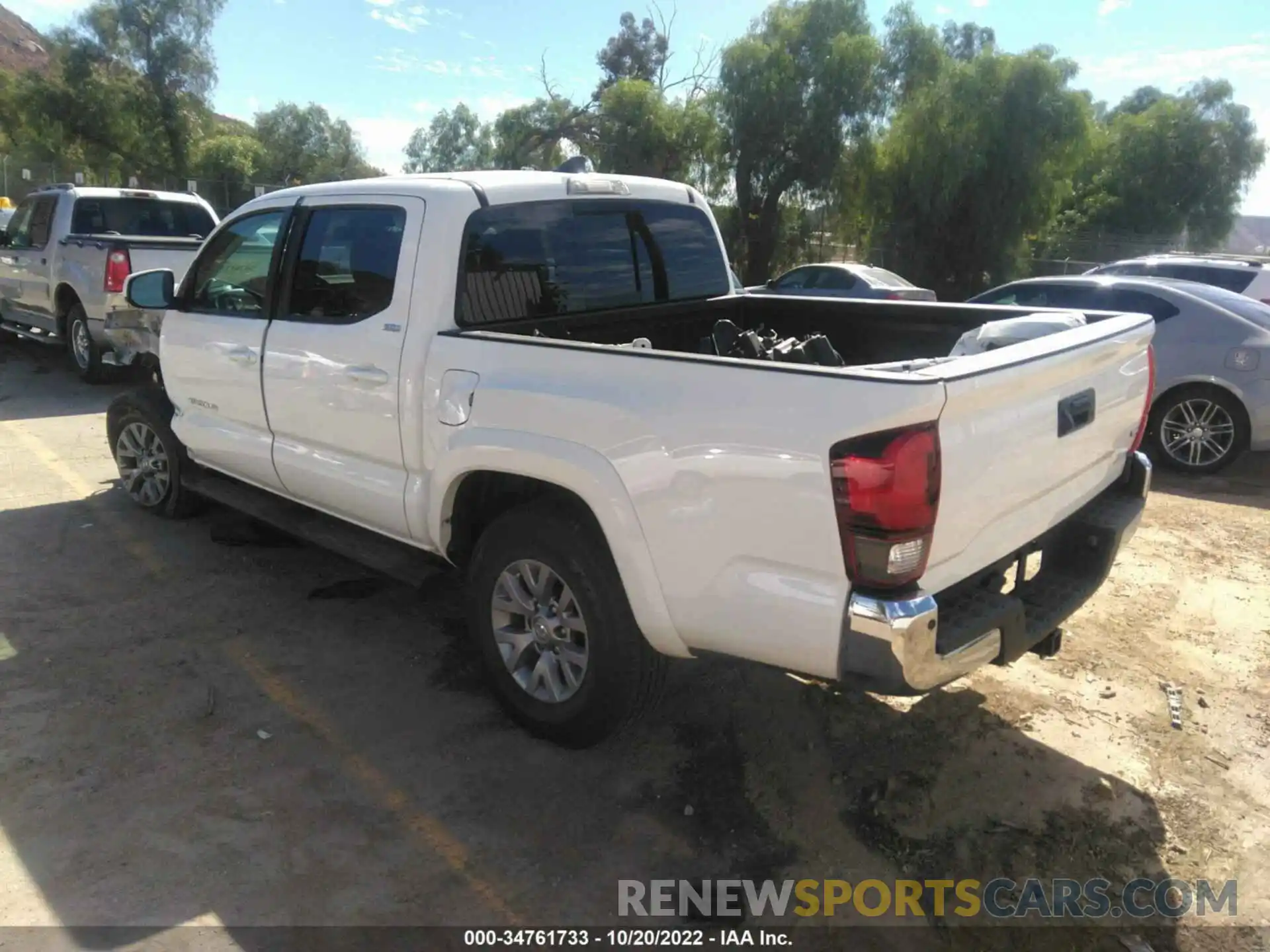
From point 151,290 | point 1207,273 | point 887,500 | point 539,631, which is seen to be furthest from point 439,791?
point 1207,273

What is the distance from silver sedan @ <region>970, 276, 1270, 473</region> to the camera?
7461mm

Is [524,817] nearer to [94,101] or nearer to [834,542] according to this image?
[834,542]

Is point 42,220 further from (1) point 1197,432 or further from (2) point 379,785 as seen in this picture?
(1) point 1197,432

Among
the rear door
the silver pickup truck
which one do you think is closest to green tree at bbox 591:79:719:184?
the silver pickup truck

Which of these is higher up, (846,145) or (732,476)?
(846,145)

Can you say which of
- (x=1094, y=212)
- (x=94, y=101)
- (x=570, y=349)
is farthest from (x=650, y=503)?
(x=1094, y=212)

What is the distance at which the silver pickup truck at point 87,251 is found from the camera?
31.6 ft

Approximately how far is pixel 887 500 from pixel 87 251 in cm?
986

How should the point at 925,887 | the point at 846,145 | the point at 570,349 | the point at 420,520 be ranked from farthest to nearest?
the point at 846,145 → the point at 420,520 → the point at 570,349 → the point at 925,887

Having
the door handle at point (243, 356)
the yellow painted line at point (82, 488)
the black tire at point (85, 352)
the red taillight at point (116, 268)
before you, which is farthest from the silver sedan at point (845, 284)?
the door handle at point (243, 356)

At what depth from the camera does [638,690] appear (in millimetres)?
3338

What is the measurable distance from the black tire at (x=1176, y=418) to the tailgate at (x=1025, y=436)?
4.76 meters

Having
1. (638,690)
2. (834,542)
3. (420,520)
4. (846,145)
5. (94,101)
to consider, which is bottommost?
(638,690)

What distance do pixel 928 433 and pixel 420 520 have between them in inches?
86.3
